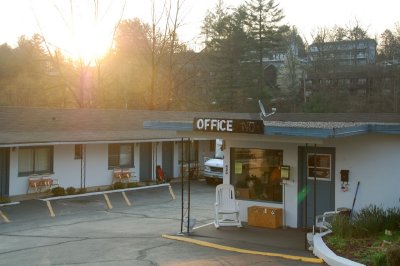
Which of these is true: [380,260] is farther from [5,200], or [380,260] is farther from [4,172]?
[4,172]

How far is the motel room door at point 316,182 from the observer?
12727 mm

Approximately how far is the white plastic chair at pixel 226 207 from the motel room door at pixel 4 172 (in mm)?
10404

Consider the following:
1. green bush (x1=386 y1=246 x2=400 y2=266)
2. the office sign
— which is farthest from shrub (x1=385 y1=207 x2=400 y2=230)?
the office sign

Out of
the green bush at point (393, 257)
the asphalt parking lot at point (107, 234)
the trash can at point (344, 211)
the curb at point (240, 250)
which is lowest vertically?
the asphalt parking lot at point (107, 234)

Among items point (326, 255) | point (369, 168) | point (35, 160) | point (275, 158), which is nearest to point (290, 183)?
Answer: point (275, 158)

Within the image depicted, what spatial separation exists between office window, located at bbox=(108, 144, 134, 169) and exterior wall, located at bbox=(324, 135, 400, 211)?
47.7 ft

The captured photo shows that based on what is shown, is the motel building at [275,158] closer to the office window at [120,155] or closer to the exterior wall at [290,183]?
the exterior wall at [290,183]

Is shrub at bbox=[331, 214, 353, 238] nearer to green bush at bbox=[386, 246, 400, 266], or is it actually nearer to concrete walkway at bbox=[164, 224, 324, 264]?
concrete walkway at bbox=[164, 224, 324, 264]

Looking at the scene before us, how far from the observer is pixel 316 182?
1289cm

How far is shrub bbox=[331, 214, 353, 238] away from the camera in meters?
10.3

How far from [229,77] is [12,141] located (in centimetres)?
3827

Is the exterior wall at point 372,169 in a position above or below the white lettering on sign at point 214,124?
below

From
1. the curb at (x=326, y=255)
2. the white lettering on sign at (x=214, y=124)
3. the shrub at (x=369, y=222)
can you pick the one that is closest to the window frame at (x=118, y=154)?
the white lettering on sign at (x=214, y=124)

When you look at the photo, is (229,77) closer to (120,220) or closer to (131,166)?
(131,166)
